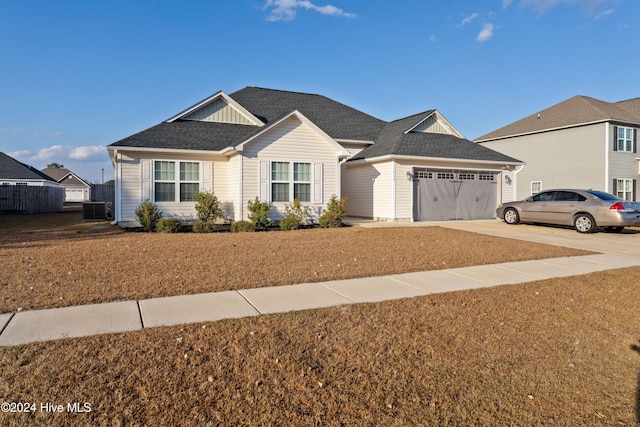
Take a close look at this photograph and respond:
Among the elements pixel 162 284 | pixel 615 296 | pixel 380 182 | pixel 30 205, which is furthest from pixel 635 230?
pixel 30 205

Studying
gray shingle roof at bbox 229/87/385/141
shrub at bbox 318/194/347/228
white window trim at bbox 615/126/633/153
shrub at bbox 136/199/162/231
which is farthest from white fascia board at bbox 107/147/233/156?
white window trim at bbox 615/126/633/153

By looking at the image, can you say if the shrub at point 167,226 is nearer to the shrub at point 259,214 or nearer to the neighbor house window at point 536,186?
the shrub at point 259,214

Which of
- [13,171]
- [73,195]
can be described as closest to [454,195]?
[13,171]

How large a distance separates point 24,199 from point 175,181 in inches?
684

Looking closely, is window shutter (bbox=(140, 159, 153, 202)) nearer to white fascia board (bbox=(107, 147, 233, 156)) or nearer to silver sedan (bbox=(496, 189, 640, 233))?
white fascia board (bbox=(107, 147, 233, 156))

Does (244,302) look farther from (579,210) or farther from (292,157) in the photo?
(579,210)

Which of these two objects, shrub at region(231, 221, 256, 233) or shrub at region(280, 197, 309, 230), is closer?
shrub at region(231, 221, 256, 233)

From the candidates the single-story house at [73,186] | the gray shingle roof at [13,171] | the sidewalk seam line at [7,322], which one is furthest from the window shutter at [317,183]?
the single-story house at [73,186]

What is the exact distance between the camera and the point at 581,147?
2605cm

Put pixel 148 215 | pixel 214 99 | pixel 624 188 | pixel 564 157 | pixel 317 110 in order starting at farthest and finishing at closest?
pixel 564 157 < pixel 624 188 < pixel 317 110 < pixel 214 99 < pixel 148 215

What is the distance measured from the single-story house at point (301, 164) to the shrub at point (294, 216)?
32 centimetres

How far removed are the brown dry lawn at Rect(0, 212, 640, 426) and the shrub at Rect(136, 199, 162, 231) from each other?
1074 cm

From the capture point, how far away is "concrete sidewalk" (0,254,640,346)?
452cm

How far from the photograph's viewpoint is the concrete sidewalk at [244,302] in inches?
178
